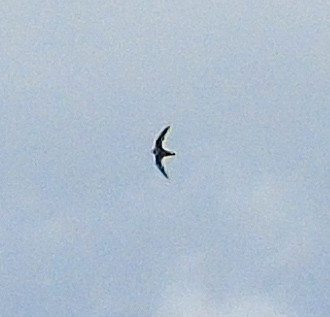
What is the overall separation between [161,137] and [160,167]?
6593 mm

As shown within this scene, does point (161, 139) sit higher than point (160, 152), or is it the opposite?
point (161, 139)

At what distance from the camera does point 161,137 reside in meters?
51.1

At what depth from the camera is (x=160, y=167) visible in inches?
2085

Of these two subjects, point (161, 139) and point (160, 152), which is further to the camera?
point (160, 152)
